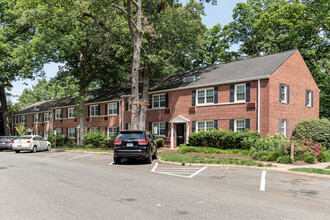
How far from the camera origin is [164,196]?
24.3ft

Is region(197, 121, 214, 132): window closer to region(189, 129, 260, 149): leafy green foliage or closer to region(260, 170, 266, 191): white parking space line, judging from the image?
region(189, 129, 260, 149): leafy green foliage

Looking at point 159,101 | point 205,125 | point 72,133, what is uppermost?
point 159,101

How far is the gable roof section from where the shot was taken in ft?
72.6

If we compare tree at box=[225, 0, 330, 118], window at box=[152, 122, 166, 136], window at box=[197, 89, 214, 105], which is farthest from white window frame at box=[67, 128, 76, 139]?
tree at box=[225, 0, 330, 118]

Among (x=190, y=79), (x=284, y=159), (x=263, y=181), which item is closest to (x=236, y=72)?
(x=190, y=79)

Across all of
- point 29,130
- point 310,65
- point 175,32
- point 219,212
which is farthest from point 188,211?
point 29,130

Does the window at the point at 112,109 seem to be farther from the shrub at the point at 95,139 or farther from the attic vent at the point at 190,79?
the attic vent at the point at 190,79

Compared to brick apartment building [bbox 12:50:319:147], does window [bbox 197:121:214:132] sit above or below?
below

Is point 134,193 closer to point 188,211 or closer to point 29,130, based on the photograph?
point 188,211

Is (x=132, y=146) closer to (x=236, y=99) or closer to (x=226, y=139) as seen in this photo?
(x=226, y=139)

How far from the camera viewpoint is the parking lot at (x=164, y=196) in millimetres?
5895

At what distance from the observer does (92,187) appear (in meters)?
8.62

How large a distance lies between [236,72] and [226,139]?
639cm

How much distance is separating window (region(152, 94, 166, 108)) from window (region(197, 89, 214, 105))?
4470 millimetres
